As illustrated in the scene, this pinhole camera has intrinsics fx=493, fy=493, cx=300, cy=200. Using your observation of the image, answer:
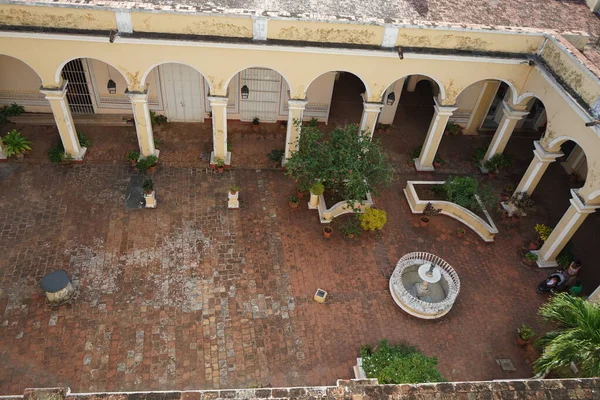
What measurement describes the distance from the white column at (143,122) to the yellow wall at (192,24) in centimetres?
236

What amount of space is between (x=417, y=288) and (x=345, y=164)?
444 cm

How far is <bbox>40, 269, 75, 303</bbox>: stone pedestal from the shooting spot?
535 inches

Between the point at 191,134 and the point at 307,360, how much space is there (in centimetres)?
1058

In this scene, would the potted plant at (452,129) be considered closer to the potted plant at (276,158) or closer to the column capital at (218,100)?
the potted plant at (276,158)

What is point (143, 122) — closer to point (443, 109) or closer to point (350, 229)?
point (350, 229)

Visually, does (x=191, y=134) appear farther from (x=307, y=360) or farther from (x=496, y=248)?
(x=496, y=248)

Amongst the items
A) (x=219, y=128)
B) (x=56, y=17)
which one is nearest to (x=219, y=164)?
(x=219, y=128)

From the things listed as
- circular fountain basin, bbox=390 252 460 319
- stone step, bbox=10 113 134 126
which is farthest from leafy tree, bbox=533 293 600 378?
stone step, bbox=10 113 134 126

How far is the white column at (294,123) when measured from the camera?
16906mm

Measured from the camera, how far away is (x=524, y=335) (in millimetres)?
14148

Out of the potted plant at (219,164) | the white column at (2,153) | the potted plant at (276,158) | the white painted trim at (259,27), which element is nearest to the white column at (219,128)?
the potted plant at (219,164)

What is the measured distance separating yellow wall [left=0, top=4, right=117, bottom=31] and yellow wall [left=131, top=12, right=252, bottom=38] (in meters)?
0.86

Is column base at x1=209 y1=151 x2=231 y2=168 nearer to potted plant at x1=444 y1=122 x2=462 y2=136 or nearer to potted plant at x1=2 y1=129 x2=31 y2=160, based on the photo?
potted plant at x1=2 y1=129 x2=31 y2=160

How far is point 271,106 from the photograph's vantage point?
2052 cm
